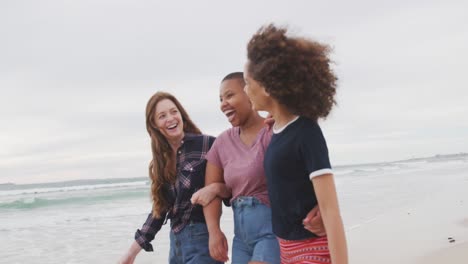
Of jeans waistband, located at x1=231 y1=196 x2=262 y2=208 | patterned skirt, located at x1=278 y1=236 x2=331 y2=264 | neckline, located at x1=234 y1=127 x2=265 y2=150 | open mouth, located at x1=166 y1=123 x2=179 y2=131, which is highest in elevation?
Answer: open mouth, located at x1=166 y1=123 x2=179 y2=131

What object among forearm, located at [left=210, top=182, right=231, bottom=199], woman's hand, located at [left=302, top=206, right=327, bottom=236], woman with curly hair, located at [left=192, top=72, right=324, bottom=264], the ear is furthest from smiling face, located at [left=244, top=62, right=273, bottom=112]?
forearm, located at [left=210, top=182, right=231, bottom=199]

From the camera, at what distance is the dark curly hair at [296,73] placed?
1761 millimetres

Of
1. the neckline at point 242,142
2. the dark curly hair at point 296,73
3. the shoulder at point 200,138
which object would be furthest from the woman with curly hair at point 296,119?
the shoulder at point 200,138

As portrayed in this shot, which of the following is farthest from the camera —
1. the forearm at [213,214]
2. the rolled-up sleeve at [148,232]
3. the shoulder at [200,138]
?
the rolled-up sleeve at [148,232]

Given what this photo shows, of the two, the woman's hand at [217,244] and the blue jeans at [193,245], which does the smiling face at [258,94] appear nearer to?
the woman's hand at [217,244]

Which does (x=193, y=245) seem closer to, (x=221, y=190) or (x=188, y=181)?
(x=188, y=181)

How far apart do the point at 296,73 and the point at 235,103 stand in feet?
2.20

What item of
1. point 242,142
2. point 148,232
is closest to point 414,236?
point 148,232

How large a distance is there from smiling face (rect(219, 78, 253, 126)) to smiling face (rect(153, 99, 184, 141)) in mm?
538

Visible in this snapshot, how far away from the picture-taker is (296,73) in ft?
5.74

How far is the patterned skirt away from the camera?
1804mm

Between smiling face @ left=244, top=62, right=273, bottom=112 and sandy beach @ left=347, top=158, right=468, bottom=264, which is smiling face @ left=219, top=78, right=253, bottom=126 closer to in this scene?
smiling face @ left=244, top=62, right=273, bottom=112

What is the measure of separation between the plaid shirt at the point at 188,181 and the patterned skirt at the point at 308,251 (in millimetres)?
923

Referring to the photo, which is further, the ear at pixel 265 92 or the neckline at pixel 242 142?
the neckline at pixel 242 142
